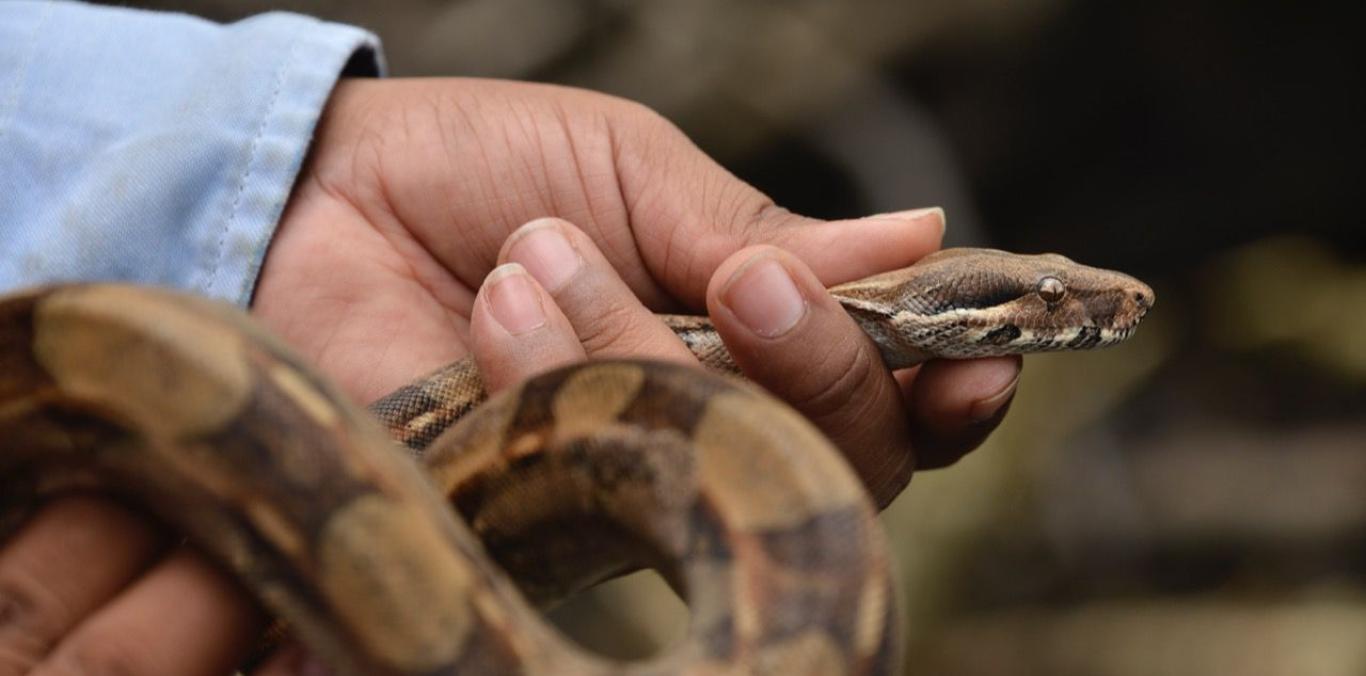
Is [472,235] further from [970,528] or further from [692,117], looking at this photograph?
[970,528]

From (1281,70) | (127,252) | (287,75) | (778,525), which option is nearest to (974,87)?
(1281,70)

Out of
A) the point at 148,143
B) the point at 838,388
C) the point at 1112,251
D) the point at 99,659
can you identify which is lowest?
the point at 1112,251

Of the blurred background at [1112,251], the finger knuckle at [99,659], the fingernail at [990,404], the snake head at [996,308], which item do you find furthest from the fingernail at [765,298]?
the blurred background at [1112,251]

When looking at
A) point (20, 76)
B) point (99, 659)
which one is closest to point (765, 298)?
point (99, 659)

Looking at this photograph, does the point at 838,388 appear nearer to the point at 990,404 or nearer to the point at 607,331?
the point at 990,404

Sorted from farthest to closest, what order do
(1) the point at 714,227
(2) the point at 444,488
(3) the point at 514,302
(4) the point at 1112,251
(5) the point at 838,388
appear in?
(4) the point at 1112,251 < (1) the point at 714,227 < (5) the point at 838,388 < (3) the point at 514,302 < (2) the point at 444,488

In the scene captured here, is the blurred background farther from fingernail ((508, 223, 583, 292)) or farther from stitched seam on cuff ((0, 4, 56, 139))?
fingernail ((508, 223, 583, 292))
